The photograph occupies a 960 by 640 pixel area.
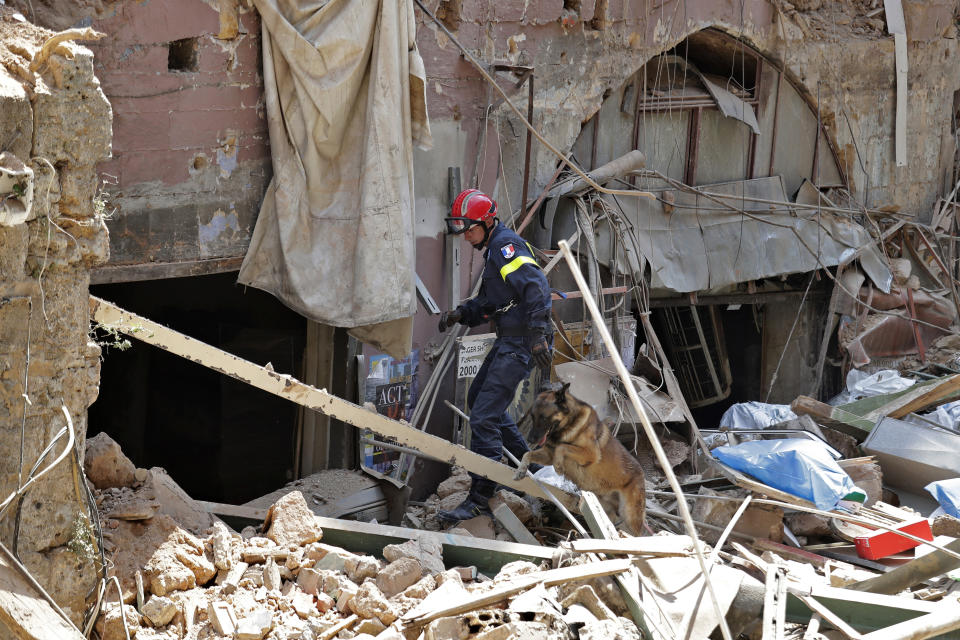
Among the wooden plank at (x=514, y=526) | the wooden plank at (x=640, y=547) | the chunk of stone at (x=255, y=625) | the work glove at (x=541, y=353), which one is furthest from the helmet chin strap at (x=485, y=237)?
the chunk of stone at (x=255, y=625)

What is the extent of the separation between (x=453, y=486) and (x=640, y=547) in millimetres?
3512

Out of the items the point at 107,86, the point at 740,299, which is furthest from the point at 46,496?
the point at 740,299

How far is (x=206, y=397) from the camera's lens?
10062 millimetres

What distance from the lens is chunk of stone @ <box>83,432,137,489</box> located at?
516 centimetres

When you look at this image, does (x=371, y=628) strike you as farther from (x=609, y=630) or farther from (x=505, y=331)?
(x=505, y=331)

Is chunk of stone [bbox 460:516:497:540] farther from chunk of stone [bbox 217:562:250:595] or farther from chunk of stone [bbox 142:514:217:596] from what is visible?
chunk of stone [bbox 142:514:217:596]

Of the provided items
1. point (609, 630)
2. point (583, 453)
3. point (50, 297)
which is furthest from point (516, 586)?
point (50, 297)

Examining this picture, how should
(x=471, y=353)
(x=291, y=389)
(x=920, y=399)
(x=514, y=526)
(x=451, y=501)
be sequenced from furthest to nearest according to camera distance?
(x=920, y=399)
(x=471, y=353)
(x=451, y=501)
(x=514, y=526)
(x=291, y=389)

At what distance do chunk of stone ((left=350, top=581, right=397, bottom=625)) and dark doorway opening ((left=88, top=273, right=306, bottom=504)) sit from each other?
155 inches

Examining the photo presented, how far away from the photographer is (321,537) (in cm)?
541

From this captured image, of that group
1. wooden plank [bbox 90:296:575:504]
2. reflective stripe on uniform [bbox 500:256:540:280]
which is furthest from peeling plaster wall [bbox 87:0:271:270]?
reflective stripe on uniform [bbox 500:256:540:280]

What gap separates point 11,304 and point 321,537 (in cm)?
209

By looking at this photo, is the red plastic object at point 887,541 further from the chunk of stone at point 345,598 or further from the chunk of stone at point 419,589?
the chunk of stone at point 345,598

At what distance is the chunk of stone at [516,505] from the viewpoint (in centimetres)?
701
